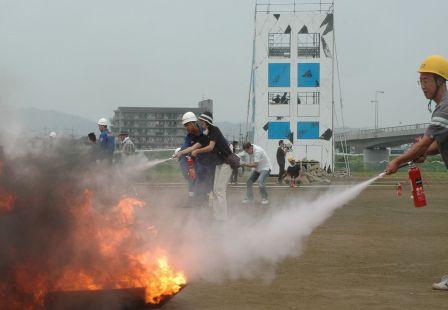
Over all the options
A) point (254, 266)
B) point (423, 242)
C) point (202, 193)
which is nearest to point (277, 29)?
point (202, 193)

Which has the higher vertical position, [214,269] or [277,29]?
[277,29]

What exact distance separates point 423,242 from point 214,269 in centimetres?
458

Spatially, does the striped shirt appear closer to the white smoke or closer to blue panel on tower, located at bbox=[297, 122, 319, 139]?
the white smoke

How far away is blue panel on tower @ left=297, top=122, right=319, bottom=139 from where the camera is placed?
1593 inches

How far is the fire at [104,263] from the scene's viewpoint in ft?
19.2

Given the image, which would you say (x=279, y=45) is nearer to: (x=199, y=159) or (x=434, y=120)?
(x=199, y=159)

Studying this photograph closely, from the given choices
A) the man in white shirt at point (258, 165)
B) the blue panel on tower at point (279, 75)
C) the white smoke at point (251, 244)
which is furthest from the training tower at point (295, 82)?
the white smoke at point (251, 244)

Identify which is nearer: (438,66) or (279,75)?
(438,66)

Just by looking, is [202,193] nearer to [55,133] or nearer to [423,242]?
[423,242]

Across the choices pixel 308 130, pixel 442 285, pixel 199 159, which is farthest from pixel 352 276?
pixel 308 130

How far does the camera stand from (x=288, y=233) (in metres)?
9.49

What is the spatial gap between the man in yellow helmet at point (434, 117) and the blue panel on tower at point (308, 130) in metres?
32.3

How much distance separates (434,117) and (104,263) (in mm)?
4062

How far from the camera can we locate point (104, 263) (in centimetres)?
621
